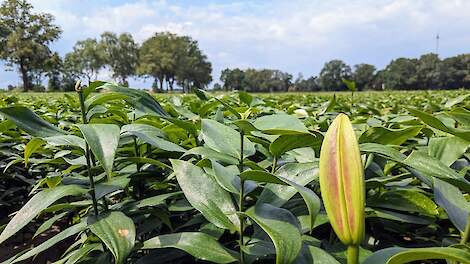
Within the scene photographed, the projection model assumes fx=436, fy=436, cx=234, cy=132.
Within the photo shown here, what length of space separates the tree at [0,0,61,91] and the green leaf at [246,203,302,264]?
49005 millimetres

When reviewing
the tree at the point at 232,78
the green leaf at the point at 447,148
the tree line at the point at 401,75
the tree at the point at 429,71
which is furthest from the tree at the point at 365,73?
the green leaf at the point at 447,148

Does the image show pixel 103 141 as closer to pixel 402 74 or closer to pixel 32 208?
pixel 32 208

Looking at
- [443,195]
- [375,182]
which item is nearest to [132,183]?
[375,182]

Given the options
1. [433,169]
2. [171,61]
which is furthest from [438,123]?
[171,61]

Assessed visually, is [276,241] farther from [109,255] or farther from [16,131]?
[16,131]

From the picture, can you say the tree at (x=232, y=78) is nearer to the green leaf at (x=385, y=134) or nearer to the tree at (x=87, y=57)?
the tree at (x=87, y=57)

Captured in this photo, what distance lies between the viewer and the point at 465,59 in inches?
1875

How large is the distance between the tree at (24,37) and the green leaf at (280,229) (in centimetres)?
4901

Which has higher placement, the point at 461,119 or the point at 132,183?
the point at 461,119

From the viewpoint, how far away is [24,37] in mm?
45594

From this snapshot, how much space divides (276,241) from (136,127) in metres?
0.49

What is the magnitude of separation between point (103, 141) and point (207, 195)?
19cm

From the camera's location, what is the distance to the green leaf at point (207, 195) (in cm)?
67

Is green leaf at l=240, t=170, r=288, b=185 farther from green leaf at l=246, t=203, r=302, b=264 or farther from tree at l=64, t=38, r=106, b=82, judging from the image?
tree at l=64, t=38, r=106, b=82
